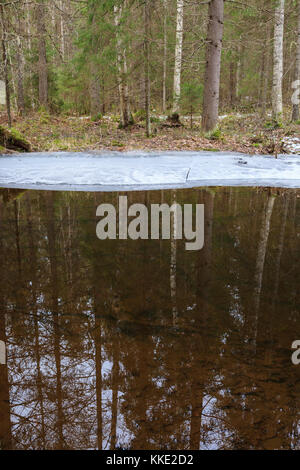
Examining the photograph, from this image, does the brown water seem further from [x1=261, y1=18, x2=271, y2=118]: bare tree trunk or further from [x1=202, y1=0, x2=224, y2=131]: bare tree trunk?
[x1=261, y1=18, x2=271, y2=118]: bare tree trunk

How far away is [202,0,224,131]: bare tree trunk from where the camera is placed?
11305 mm

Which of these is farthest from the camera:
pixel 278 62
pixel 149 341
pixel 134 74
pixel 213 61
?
pixel 278 62

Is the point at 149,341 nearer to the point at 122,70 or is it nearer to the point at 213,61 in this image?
the point at 213,61

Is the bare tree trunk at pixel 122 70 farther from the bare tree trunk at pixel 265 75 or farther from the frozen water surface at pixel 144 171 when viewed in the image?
the bare tree trunk at pixel 265 75

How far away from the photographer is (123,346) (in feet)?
8.07

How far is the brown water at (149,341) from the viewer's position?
185 cm

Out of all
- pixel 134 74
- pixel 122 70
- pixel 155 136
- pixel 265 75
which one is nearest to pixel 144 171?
pixel 155 136

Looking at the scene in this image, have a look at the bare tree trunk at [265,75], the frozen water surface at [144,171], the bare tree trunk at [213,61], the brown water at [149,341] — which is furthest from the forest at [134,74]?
the brown water at [149,341]

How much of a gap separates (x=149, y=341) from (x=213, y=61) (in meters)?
11.1

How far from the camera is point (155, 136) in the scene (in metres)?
13.0

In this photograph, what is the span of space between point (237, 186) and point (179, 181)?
1154mm

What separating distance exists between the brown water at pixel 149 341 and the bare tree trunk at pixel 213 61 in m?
8.30
